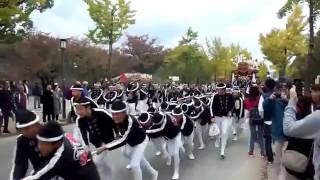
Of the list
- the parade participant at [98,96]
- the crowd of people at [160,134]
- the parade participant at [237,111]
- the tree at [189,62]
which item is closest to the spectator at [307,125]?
the crowd of people at [160,134]

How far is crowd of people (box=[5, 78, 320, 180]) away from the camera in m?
4.81

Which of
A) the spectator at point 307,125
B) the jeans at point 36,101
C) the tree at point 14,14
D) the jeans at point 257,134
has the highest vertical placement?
the tree at point 14,14

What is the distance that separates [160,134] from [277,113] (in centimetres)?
256

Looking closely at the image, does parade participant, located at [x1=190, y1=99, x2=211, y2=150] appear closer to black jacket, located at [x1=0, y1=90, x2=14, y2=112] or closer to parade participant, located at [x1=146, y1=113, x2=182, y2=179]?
parade participant, located at [x1=146, y1=113, x2=182, y2=179]

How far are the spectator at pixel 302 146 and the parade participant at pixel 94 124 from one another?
9.62 feet

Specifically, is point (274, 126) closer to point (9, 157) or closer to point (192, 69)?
point (9, 157)

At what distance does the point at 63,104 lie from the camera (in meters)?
22.7

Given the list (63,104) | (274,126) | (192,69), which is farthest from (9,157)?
(192,69)

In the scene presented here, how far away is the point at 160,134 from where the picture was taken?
10664 mm

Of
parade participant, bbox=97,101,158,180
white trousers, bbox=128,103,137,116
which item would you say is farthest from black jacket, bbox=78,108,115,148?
white trousers, bbox=128,103,137,116

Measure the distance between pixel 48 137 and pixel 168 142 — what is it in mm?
6401

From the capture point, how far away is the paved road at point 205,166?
10.2m

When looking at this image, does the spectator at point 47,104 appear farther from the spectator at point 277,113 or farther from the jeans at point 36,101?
the spectator at point 277,113

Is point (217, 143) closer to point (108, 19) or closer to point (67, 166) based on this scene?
point (67, 166)
